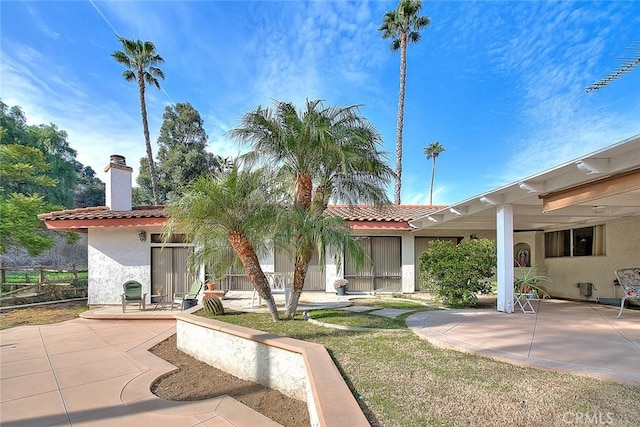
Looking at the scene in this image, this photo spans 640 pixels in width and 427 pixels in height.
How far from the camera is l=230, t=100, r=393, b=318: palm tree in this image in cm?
681

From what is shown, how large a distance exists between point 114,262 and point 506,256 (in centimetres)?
1355

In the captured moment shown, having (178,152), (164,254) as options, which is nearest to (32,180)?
(164,254)

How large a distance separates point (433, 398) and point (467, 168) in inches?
1011

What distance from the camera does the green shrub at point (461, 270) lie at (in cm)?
902

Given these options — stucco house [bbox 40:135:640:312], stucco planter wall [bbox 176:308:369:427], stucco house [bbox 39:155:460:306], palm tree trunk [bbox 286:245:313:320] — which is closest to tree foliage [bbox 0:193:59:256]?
stucco house [bbox 39:155:460:306]

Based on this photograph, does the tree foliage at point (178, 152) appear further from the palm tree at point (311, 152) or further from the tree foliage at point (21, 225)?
the palm tree at point (311, 152)

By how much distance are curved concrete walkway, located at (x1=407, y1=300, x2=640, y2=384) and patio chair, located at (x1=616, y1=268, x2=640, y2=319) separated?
0.47 meters

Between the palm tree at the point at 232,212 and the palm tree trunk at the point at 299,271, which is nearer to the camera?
the palm tree at the point at 232,212

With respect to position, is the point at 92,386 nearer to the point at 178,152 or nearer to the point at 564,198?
the point at 564,198

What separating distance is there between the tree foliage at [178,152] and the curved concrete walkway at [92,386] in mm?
23113

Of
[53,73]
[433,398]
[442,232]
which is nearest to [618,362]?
[433,398]

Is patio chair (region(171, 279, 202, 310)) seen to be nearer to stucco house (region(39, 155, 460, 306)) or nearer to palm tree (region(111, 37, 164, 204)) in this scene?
stucco house (region(39, 155, 460, 306))

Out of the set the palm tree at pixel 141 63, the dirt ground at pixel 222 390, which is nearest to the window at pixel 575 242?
the dirt ground at pixel 222 390

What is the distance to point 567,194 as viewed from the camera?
6.56 meters
